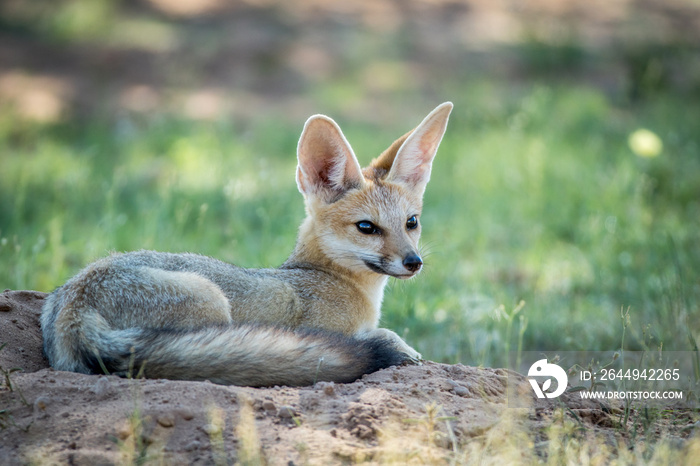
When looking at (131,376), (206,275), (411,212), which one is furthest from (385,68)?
(131,376)

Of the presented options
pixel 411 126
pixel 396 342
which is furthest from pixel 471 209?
pixel 396 342

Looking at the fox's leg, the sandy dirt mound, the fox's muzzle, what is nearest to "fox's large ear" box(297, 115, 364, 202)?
the fox's muzzle

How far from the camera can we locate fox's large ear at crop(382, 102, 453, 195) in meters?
4.81

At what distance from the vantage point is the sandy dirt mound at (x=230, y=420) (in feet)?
9.49

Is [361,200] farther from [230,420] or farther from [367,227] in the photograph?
[230,420]

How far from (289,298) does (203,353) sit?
0.94 meters

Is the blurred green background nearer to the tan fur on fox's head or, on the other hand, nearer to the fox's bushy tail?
the tan fur on fox's head

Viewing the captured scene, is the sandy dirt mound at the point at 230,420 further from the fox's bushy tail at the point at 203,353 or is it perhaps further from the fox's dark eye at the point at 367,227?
the fox's dark eye at the point at 367,227

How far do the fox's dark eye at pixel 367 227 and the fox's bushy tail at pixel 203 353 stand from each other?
110 centimetres

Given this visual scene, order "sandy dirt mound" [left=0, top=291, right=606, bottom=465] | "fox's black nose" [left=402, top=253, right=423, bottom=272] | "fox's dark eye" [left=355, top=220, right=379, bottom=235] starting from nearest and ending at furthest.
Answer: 1. "sandy dirt mound" [left=0, top=291, right=606, bottom=465]
2. "fox's black nose" [left=402, top=253, right=423, bottom=272]
3. "fox's dark eye" [left=355, top=220, right=379, bottom=235]

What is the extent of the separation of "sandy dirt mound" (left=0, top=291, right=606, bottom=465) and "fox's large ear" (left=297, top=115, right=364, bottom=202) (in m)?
1.63

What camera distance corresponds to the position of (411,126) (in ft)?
37.6

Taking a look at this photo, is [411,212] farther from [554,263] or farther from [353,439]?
[554,263]

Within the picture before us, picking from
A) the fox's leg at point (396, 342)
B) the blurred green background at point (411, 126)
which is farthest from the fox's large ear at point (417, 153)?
the fox's leg at point (396, 342)
